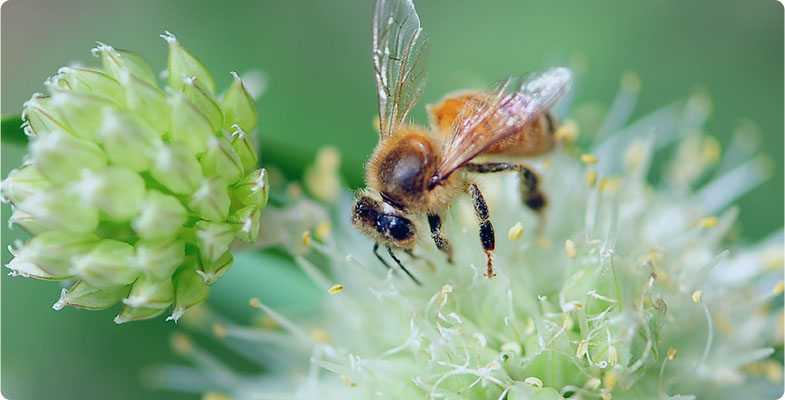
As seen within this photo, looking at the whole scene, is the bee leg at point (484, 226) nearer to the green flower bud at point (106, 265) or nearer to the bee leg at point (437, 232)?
the bee leg at point (437, 232)

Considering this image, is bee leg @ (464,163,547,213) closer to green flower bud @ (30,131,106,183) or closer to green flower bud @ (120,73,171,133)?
green flower bud @ (120,73,171,133)

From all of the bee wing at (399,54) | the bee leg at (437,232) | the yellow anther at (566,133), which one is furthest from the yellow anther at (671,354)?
the bee wing at (399,54)

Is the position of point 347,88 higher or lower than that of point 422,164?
higher

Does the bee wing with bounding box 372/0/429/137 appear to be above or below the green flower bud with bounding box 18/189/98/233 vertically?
above

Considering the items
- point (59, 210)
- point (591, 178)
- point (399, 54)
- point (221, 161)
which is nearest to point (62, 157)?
point (59, 210)

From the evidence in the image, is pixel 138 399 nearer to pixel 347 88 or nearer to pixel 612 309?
pixel 347 88

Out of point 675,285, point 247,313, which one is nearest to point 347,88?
point 247,313

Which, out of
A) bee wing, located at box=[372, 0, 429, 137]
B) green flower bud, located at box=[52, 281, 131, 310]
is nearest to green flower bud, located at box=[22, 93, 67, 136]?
green flower bud, located at box=[52, 281, 131, 310]

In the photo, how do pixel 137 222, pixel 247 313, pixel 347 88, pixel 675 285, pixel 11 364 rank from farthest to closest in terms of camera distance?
pixel 347 88 → pixel 11 364 → pixel 247 313 → pixel 675 285 → pixel 137 222
